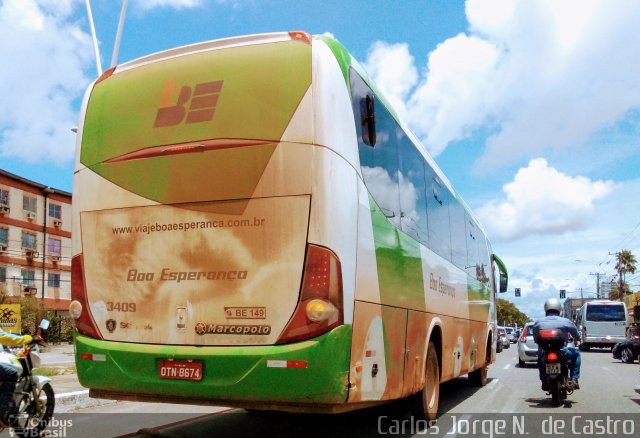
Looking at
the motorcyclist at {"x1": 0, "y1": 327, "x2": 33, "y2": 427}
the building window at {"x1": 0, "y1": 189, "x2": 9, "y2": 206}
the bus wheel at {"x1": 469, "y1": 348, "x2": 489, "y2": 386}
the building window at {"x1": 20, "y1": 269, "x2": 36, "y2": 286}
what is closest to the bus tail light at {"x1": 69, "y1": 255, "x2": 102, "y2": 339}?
the motorcyclist at {"x1": 0, "y1": 327, "x2": 33, "y2": 427}

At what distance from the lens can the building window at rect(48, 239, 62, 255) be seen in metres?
51.4

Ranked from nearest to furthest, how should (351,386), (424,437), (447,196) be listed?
(351,386)
(424,437)
(447,196)

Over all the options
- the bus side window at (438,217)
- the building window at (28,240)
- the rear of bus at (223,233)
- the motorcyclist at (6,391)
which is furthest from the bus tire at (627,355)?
the building window at (28,240)

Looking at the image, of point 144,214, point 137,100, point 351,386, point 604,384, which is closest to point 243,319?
point 351,386

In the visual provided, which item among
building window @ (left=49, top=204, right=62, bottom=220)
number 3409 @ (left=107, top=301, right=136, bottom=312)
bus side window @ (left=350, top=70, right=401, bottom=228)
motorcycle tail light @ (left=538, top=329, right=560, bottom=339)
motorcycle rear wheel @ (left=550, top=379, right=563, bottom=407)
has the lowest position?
motorcycle rear wheel @ (left=550, top=379, right=563, bottom=407)

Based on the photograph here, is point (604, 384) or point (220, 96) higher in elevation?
point (220, 96)

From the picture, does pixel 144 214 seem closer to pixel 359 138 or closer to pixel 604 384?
pixel 359 138

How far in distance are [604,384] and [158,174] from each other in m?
12.0

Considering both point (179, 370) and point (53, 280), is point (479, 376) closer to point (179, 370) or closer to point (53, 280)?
point (179, 370)

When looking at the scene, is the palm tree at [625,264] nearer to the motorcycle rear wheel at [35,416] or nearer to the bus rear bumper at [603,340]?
the bus rear bumper at [603,340]

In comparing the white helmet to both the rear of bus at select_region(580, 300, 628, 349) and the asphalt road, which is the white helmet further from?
the rear of bus at select_region(580, 300, 628, 349)

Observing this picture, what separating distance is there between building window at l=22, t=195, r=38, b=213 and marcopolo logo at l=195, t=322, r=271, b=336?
49.1 m

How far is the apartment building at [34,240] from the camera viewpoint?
46625 mm

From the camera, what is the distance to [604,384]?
44.7 ft
